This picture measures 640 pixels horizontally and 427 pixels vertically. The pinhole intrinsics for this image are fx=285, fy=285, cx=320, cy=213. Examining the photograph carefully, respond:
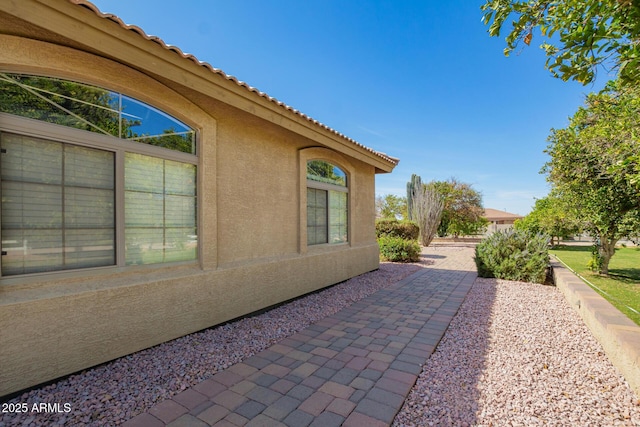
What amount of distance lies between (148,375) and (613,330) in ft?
20.5

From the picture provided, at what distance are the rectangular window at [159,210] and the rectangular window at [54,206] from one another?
0.27m

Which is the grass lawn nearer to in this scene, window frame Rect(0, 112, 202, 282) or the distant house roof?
window frame Rect(0, 112, 202, 282)

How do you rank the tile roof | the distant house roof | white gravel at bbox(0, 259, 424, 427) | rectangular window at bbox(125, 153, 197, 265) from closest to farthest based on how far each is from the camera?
white gravel at bbox(0, 259, 424, 427)
the tile roof
rectangular window at bbox(125, 153, 197, 265)
the distant house roof

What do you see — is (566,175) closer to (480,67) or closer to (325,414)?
(480,67)

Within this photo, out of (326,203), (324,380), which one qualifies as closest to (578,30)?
(324,380)

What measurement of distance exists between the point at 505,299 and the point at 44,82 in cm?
943

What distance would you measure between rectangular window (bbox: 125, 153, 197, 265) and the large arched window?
0.01 meters

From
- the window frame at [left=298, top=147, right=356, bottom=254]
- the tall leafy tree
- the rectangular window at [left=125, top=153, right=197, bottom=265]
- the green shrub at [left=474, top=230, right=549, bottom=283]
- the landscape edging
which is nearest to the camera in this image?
the landscape edging

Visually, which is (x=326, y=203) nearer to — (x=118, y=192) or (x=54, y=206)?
(x=118, y=192)

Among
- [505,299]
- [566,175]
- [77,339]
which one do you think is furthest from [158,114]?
[566,175]

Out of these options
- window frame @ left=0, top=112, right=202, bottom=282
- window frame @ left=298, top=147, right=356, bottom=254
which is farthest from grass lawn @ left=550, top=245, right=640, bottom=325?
window frame @ left=0, top=112, right=202, bottom=282

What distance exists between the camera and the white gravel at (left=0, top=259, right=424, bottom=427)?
2.71m

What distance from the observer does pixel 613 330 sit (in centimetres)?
401

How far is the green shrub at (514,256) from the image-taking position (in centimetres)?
898
